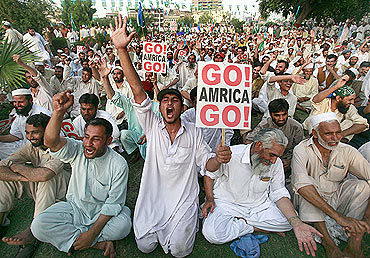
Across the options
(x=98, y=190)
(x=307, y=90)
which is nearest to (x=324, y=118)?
(x=98, y=190)

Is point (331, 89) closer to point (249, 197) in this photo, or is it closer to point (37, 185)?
point (249, 197)

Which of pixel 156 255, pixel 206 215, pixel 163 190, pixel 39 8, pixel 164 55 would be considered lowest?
pixel 156 255

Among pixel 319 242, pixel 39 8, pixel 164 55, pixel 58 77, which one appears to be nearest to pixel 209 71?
pixel 319 242

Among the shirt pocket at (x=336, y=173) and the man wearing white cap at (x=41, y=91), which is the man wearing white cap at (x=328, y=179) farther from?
the man wearing white cap at (x=41, y=91)

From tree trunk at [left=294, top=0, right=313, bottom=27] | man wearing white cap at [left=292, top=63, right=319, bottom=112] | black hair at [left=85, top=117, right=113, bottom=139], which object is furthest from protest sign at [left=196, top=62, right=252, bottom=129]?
tree trunk at [left=294, top=0, right=313, bottom=27]

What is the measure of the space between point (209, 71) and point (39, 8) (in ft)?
51.0

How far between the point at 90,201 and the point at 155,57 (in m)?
3.47

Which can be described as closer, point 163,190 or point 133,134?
point 163,190

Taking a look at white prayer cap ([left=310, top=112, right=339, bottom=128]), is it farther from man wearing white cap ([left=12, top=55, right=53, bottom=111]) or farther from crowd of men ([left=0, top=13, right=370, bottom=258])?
man wearing white cap ([left=12, top=55, right=53, bottom=111])

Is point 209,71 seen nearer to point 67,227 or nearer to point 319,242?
point 67,227

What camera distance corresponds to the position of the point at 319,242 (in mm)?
2506

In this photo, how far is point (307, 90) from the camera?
21.5ft

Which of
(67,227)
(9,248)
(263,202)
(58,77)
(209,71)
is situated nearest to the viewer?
(209,71)

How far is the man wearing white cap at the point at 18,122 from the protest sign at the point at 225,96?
265 centimetres
